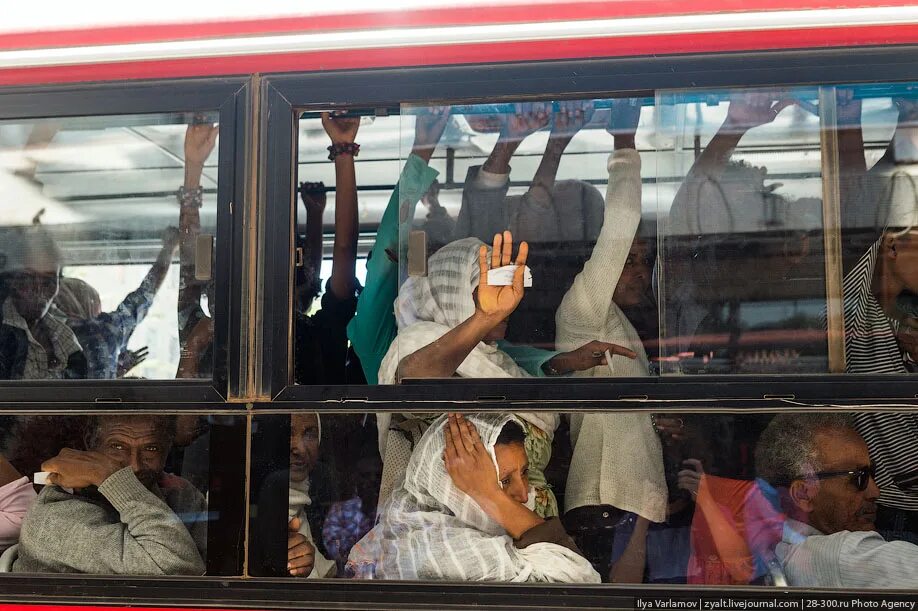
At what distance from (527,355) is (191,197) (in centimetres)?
108

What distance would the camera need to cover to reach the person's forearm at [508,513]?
2.37 m

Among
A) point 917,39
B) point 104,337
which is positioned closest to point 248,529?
point 104,337

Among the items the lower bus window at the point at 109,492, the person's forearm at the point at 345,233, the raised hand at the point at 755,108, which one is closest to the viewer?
the raised hand at the point at 755,108

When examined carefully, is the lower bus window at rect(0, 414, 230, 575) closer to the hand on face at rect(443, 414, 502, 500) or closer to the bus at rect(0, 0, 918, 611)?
the bus at rect(0, 0, 918, 611)

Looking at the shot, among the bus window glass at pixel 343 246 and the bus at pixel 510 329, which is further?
the bus window glass at pixel 343 246

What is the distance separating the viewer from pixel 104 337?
2.70 meters

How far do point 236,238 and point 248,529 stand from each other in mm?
801

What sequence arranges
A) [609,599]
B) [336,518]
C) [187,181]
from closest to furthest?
[609,599] → [336,518] → [187,181]

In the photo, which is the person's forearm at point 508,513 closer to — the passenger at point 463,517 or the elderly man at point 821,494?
the passenger at point 463,517

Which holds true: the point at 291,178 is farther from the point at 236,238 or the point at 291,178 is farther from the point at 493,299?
the point at 493,299

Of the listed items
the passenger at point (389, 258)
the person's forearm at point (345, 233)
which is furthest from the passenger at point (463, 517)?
the person's forearm at point (345, 233)

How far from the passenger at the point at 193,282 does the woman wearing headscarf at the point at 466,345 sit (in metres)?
0.51

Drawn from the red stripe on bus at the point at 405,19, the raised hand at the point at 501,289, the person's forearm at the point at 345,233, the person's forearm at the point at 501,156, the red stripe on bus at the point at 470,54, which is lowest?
the raised hand at the point at 501,289

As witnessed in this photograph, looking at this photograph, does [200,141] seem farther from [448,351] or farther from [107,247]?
[448,351]
